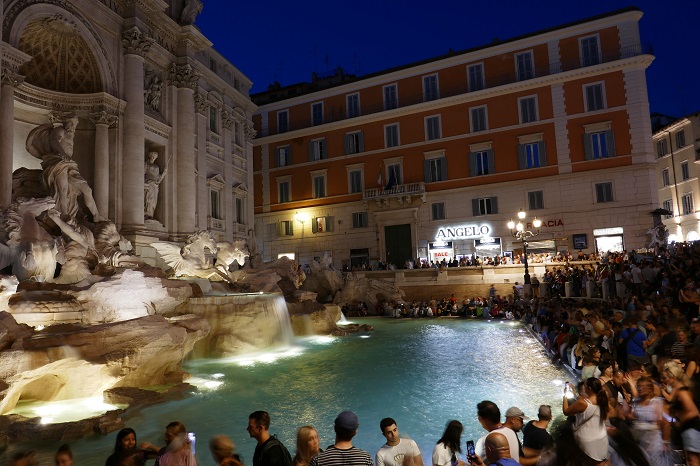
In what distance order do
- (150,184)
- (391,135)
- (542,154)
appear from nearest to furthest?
(150,184) < (542,154) < (391,135)

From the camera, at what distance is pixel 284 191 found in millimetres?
32125

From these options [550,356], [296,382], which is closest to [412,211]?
[550,356]

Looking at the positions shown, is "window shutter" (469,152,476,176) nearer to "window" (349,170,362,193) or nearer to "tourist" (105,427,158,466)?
"window" (349,170,362,193)

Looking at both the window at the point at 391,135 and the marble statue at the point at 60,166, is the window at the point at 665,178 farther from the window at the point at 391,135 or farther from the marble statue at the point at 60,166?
the marble statue at the point at 60,166

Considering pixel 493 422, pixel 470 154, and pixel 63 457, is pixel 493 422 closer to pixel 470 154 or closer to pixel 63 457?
pixel 63 457

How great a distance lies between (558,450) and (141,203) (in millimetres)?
16203

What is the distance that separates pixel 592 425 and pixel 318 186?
28.2 metres

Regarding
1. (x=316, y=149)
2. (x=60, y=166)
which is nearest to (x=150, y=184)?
(x=60, y=166)

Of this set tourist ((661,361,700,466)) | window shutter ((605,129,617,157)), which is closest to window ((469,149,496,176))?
window shutter ((605,129,617,157))

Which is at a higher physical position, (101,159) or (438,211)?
(101,159)

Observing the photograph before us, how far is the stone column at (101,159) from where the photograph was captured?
15664 millimetres

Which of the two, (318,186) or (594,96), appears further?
(318,186)

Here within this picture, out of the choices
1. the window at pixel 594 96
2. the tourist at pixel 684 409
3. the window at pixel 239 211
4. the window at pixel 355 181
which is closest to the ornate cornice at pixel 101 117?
the window at pixel 239 211

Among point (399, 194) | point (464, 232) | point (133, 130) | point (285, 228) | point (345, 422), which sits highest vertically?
point (133, 130)
